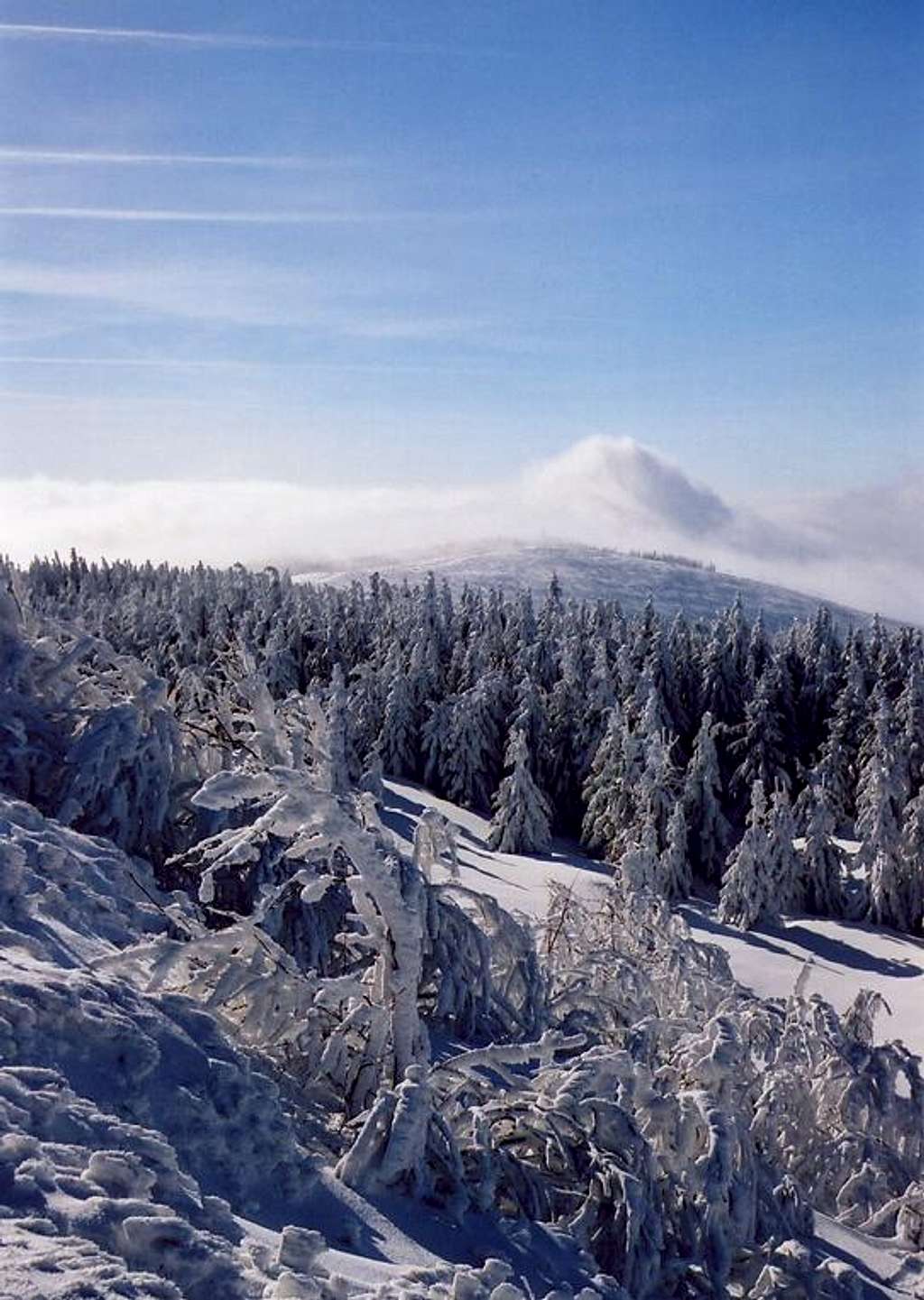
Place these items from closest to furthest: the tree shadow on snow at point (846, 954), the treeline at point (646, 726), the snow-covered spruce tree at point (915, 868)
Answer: the tree shadow on snow at point (846, 954)
the snow-covered spruce tree at point (915, 868)
the treeline at point (646, 726)

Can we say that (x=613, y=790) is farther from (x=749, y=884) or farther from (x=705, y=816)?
(x=749, y=884)

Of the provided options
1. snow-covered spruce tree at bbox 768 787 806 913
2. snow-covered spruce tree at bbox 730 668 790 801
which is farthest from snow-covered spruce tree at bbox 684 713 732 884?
snow-covered spruce tree at bbox 730 668 790 801

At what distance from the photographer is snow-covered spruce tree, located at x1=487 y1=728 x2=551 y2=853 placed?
144 feet

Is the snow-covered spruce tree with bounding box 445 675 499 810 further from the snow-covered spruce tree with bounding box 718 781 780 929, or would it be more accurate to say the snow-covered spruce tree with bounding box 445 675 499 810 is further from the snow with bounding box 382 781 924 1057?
the snow-covered spruce tree with bounding box 718 781 780 929

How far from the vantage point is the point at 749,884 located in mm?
37812

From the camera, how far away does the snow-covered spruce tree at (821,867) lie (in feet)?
131

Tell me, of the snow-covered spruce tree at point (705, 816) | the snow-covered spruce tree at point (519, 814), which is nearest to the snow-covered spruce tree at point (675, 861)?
the snow-covered spruce tree at point (705, 816)

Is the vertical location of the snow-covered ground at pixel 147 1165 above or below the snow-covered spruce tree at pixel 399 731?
above

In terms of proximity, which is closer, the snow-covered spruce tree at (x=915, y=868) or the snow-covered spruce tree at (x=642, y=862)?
the snow-covered spruce tree at (x=642, y=862)

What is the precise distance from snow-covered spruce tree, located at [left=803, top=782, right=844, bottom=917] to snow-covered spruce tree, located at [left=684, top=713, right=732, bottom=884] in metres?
4.09

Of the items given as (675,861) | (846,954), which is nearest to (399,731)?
(675,861)

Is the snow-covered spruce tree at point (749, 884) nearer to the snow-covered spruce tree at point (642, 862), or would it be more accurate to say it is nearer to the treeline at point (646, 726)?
the treeline at point (646, 726)

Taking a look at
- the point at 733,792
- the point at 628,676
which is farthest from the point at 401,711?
the point at 733,792

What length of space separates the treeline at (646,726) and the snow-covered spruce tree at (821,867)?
0.07m
